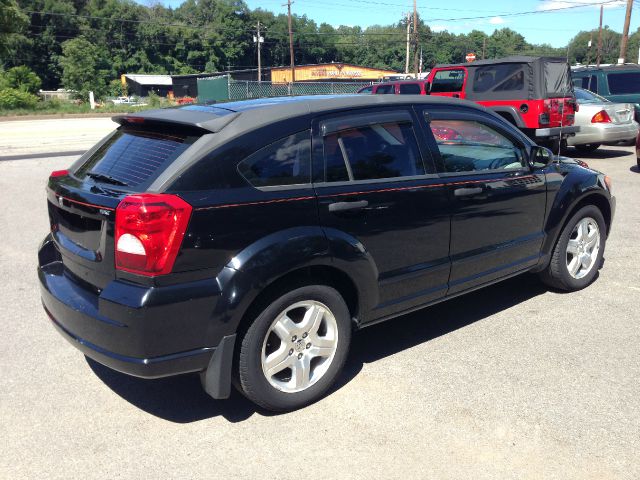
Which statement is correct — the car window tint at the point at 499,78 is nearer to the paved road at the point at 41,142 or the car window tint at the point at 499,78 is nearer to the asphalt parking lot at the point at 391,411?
the asphalt parking lot at the point at 391,411

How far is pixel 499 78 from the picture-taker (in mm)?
12500

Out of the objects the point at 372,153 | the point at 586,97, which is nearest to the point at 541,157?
the point at 372,153

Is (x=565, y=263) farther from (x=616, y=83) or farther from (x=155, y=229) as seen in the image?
(x=616, y=83)

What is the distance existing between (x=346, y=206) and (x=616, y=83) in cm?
1439

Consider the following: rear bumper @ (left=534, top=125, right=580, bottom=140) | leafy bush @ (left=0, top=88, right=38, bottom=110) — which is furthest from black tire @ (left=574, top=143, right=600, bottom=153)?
leafy bush @ (left=0, top=88, right=38, bottom=110)

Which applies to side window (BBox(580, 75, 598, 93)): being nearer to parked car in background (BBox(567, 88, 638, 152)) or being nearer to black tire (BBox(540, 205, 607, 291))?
parked car in background (BBox(567, 88, 638, 152))

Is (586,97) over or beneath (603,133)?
over

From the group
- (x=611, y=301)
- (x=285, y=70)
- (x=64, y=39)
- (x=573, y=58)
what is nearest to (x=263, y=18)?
(x=64, y=39)

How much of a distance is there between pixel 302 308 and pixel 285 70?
76.2 m

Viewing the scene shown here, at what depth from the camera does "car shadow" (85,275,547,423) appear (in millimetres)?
3457

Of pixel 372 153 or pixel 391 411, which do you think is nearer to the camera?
pixel 391 411

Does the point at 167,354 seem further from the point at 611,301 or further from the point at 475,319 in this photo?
the point at 611,301

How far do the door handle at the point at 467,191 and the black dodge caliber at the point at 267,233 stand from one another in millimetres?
11

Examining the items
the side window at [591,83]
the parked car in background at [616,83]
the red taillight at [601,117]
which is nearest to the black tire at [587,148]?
the parked car in background at [616,83]
